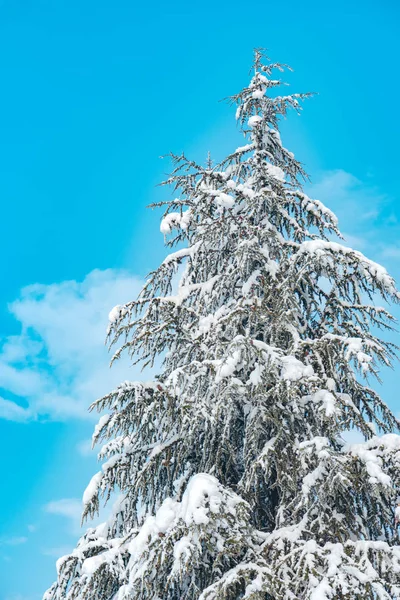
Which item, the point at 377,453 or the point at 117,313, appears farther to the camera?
the point at 117,313

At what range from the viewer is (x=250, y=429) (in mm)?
5719

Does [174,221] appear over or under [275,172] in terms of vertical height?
under

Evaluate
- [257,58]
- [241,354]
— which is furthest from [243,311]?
[257,58]

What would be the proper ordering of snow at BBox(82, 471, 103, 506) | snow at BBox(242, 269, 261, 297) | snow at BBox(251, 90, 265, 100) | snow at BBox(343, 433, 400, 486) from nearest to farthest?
snow at BBox(343, 433, 400, 486) → snow at BBox(82, 471, 103, 506) → snow at BBox(242, 269, 261, 297) → snow at BBox(251, 90, 265, 100)

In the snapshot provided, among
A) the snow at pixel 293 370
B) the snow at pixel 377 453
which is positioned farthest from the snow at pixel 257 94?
the snow at pixel 377 453

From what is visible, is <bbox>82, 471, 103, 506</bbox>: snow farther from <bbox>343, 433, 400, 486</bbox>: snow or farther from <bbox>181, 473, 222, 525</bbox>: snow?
<bbox>343, 433, 400, 486</bbox>: snow

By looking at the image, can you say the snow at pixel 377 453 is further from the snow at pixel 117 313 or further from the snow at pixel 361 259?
the snow at pixel 117 313

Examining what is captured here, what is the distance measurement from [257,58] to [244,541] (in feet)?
25.0

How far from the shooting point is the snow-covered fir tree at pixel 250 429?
4.60m

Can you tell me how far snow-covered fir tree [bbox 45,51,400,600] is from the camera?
460cm

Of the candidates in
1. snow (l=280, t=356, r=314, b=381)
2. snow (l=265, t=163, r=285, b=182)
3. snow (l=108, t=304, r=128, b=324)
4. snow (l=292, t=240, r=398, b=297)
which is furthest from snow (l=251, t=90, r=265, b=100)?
snow (l=280, t=356, r=314, b=381)

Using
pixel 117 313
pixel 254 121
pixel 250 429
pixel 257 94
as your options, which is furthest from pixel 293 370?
pixel 257 94

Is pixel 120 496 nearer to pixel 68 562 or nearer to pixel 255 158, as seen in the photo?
pixel 68 562

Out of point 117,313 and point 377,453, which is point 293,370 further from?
point 117,313
